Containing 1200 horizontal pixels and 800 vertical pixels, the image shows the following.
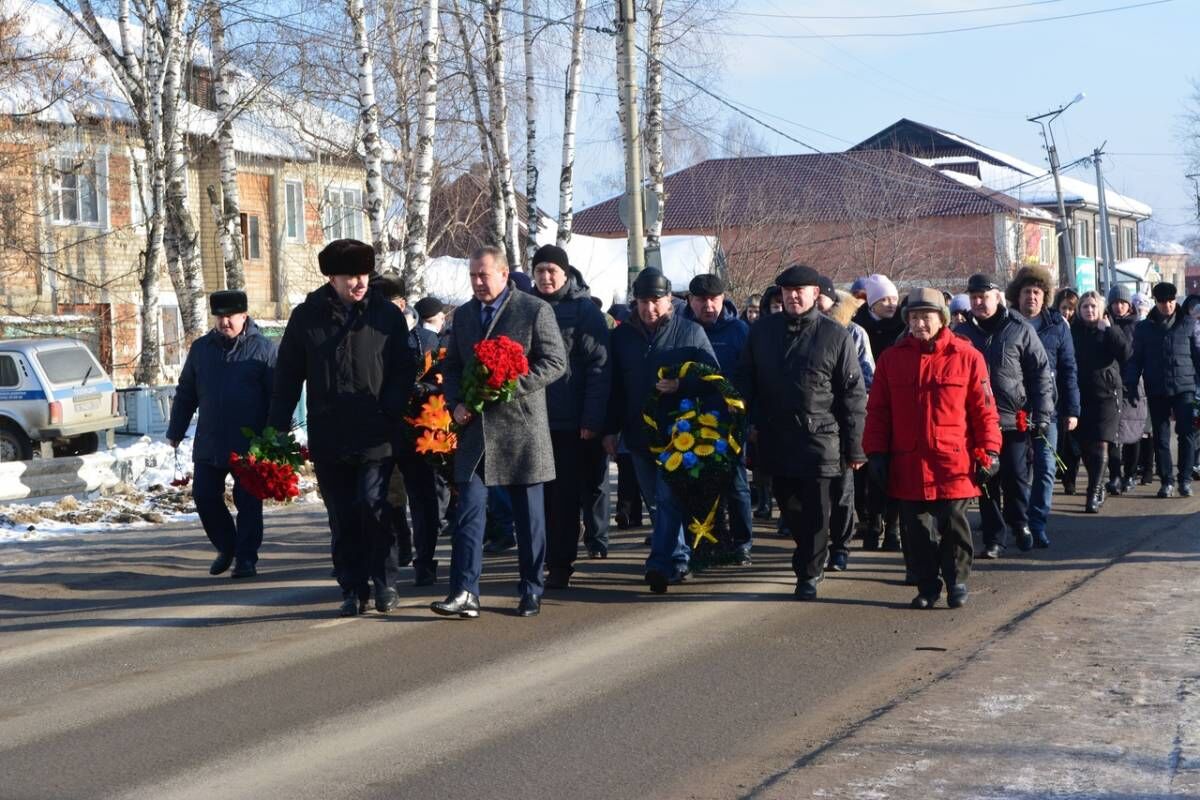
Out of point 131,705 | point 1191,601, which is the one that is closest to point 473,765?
point 131,705

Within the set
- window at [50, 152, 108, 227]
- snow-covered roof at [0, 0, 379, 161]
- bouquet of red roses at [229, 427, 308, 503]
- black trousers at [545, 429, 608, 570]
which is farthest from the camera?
window at [50, 152, 108, 227]

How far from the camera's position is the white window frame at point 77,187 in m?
25.6

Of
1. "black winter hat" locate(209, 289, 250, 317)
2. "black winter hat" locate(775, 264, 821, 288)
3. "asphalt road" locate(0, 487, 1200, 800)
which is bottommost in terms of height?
"asphalt road" locate(0, 487, 1200, 800)

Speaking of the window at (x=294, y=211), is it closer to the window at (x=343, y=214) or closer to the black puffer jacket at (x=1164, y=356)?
the window at (x=343, y=214)

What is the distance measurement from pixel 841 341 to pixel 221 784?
5109mm

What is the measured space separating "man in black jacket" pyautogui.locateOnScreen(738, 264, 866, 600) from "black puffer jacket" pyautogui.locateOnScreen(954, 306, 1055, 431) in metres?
2.04

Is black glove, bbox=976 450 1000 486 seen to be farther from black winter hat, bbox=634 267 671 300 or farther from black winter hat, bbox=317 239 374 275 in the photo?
black winter hat, bbox=317 239 374 275

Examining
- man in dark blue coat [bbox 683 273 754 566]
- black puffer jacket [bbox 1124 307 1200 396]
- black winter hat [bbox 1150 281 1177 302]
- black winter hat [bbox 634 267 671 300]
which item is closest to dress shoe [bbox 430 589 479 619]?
man in dark blue coat [bbox 683 273 754 566]

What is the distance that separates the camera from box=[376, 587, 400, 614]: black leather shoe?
927cm

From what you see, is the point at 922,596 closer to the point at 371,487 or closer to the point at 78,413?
the point at 371,487

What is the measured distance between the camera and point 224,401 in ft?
35.4

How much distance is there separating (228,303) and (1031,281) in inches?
239

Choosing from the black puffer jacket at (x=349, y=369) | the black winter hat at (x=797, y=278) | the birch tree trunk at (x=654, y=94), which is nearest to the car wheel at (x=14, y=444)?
the birch tree trunk at (x=654, y=94)

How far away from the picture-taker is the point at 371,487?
9.04 m
